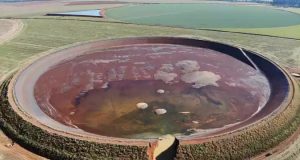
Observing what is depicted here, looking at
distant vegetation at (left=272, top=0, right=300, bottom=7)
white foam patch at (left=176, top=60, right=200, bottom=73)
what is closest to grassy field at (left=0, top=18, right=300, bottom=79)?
white foam patch at (left=176, top=60, right=200, bottom=73)

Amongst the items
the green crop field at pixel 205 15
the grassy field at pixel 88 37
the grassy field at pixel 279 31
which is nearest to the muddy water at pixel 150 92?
the grassy field at pixel 88 37

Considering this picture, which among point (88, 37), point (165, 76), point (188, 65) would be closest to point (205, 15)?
point (88, 37)

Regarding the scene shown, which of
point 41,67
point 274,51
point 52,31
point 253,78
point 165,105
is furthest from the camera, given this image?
point 52,31

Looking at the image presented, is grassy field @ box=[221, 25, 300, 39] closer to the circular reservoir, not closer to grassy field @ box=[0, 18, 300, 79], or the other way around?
grassy field @ box=[0, 18, 300, 79]

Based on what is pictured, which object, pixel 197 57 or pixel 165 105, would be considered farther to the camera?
pixel 197 57

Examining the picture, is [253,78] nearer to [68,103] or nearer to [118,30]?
[68,103]

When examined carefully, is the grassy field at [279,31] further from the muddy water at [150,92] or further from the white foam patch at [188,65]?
the white foam patch at [188,65]

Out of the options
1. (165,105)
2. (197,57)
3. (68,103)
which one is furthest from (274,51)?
(68,103)
